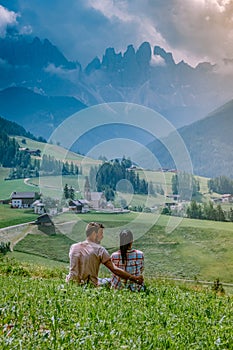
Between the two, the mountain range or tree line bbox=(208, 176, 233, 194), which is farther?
the mountain range

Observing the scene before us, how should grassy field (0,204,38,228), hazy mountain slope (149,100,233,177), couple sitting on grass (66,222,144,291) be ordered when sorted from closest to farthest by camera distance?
couple sitting on grass (66,222,144,291) → grassy field (0,204,38,228) → hazy mountain slope (149,100,233,177)

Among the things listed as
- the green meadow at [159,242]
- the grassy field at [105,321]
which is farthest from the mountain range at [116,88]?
the grassy field at [105,321]

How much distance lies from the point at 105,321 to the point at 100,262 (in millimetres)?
2021

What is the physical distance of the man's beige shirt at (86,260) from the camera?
14.7 ft

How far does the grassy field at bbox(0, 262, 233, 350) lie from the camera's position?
2.15 metres

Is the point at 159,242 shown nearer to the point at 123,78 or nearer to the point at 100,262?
the point at 123,78

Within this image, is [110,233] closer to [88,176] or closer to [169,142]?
[88,176]

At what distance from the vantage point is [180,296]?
410cm

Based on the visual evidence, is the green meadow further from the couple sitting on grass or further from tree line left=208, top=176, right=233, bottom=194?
the couple sitting on grass

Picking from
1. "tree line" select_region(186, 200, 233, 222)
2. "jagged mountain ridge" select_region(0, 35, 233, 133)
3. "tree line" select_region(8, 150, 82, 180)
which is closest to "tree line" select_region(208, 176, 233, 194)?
"tree line" select_region(186, 200, 233, 222)

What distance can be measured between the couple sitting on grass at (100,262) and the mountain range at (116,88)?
8.69 meters

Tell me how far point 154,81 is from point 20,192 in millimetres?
6123

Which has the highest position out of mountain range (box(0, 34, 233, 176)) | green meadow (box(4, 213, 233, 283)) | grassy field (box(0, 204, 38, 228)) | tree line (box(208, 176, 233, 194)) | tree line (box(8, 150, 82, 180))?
mountain range (box(0, 34, 233, 176))

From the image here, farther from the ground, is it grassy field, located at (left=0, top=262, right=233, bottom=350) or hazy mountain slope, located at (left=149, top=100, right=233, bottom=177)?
hazy mountain slope, located at (left=149, top=100, right=233, bottom=177)
